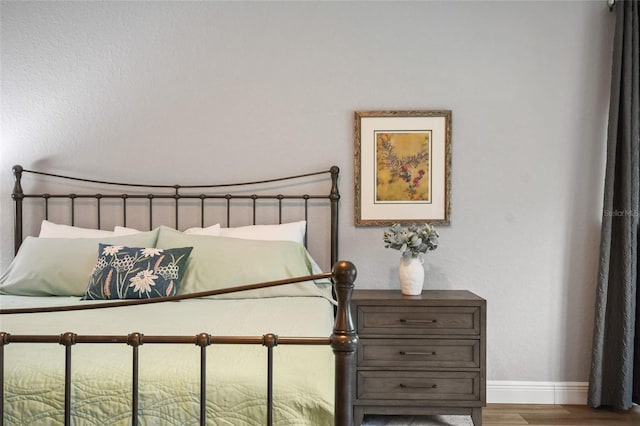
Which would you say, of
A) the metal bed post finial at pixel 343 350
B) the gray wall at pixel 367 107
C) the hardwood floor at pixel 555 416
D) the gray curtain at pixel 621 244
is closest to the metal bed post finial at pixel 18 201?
the gray wall at pixel 367 107

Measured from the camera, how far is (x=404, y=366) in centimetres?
252

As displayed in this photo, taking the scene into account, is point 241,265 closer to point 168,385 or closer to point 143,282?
point 143,282

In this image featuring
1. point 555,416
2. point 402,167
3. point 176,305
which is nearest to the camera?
point 176,305

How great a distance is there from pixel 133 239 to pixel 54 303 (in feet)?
1.58

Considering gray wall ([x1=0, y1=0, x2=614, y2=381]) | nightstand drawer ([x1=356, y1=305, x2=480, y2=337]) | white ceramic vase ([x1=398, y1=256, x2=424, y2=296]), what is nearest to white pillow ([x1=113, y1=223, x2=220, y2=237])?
gray wall ([x1=0, y1=0, x2=614, y2=381])

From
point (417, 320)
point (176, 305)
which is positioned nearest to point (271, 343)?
point (176, 305)

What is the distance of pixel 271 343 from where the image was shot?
50.2 inches

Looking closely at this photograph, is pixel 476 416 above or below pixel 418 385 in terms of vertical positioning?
below

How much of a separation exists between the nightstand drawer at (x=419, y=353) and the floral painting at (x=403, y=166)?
0.80 m

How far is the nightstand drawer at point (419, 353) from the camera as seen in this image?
2.51 metres

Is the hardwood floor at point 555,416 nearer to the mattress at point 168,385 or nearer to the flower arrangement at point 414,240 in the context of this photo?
the flower arrangement at point 414,240

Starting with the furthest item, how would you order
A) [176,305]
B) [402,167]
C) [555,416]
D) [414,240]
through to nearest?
[402,167] < [555,416] < [414,240] < [176,305]

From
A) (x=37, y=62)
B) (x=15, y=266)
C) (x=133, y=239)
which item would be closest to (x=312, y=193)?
(x=133, y=239)

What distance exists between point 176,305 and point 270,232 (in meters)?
0.71
